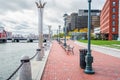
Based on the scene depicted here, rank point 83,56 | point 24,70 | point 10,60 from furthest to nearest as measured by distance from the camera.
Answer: point 10,60 → point 83,56 → point 24,70

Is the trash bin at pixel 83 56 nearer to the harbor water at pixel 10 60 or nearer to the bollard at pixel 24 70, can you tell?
the harbor water at pixel 10 60

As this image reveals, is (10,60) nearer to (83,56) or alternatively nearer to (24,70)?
(83,56)

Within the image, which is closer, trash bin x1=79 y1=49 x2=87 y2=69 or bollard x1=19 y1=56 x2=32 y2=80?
bollard x1=19 y1=56 x2=32 y2=80

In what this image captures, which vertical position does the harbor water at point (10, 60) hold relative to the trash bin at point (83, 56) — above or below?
below

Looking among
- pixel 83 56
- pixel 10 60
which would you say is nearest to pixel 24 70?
pixel 83 56

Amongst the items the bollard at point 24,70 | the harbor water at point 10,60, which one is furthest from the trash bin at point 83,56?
the bollard at point 24,70

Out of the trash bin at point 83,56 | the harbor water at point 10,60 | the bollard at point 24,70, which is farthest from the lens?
the harbor water at point 10,60

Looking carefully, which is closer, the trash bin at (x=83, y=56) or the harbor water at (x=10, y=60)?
the trash bin at (x=83, y=56)

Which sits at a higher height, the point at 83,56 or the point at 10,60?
the point at 83,56

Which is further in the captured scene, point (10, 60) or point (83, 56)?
point (10, 60)

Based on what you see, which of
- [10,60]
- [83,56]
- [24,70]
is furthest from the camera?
[10,60]

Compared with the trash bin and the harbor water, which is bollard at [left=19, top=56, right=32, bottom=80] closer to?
the harbor water

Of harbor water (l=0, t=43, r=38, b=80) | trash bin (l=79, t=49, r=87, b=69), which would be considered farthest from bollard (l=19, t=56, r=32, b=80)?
trash bin (l=79, t=49, r=87, b=69)

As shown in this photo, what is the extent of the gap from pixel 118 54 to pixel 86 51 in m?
8.96
